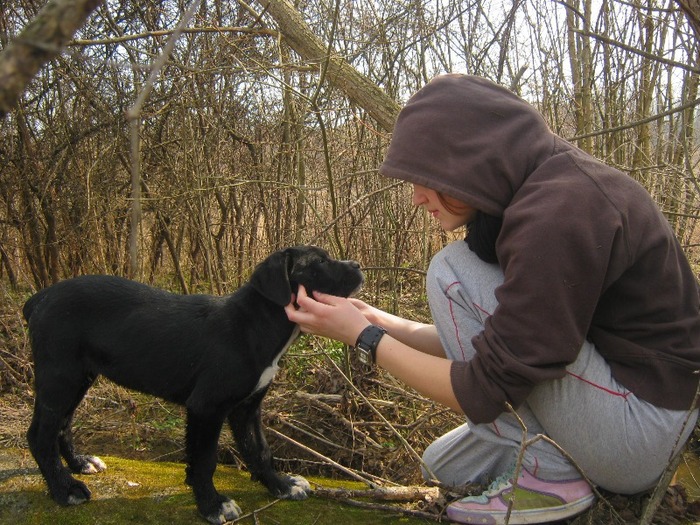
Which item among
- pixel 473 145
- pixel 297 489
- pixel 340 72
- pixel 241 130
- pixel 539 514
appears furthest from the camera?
Result: pixel 241 130

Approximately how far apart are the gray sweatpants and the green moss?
0.55 meters

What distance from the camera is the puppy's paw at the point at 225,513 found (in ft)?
8.65

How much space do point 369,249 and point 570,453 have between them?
4.12m

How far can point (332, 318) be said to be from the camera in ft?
8.30

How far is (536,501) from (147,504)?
5.56 feet

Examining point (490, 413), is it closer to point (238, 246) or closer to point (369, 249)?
point (369, 249)

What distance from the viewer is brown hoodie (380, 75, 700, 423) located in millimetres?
1998

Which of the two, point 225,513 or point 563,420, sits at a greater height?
point 563,420

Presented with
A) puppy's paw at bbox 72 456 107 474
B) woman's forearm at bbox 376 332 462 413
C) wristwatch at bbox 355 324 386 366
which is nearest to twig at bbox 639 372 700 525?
woman's forearm at bbox 376 332 462 413

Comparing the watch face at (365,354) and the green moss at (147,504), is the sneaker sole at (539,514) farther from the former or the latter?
the watch face at (365,354)

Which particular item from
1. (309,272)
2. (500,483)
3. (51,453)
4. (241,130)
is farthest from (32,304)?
(241,130)

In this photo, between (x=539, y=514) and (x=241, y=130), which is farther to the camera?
(x=241, y=130)

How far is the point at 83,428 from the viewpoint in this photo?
13.2ft

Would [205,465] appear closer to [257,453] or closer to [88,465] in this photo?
[257,453]
